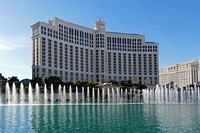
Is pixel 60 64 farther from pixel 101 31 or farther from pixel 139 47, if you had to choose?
pixel 139 47

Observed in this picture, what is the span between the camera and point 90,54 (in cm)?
14612

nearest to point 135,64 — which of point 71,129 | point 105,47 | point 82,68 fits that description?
point 105,47

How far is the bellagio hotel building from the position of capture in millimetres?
125625

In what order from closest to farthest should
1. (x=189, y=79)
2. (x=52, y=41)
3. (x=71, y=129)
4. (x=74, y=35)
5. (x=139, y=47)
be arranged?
(x=71, y=129) < (x=52, y=41) < (x=74, y=35) < (x=139, y=47) < (x=189, y=79)

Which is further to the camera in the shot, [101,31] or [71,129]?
[101,31]

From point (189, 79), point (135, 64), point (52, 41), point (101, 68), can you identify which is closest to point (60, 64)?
point (52, 41)

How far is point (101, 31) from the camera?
14938cm

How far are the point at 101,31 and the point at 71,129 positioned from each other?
5149 inches

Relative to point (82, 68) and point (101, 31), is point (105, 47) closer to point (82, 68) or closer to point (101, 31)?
point (101, 31)

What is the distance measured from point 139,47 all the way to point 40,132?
14372cm

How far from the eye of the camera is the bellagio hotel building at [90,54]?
126 meters

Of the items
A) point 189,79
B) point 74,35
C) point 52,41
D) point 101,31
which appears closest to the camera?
point 52,41

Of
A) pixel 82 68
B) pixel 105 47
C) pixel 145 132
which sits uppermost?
pixel 105 47

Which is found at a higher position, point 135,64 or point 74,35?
point 74,35
